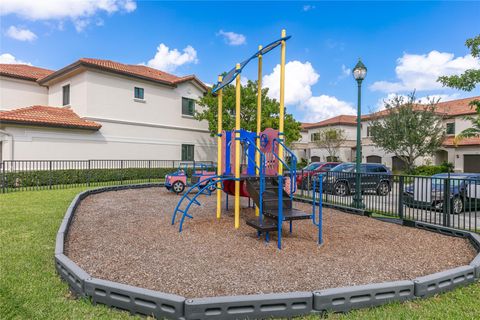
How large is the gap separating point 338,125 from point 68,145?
3369cm

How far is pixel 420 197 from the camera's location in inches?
311

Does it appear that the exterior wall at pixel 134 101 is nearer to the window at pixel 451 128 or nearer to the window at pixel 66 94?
the window at pixel 66 94

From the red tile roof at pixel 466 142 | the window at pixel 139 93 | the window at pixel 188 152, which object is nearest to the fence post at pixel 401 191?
the window at pixel 188 152

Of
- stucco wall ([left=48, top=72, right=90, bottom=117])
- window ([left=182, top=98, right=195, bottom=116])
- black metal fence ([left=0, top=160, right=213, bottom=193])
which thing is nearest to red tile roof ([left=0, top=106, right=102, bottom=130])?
stucco wall ([left=48, top=72, right=90, bottom=117])

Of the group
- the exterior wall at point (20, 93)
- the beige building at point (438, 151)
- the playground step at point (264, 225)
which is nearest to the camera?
the playground step at point (264, 225)

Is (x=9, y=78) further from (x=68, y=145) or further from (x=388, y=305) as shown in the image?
(x=388, y=305)

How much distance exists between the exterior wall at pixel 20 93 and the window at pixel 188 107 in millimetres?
10482

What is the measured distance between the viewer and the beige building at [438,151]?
2855 cm

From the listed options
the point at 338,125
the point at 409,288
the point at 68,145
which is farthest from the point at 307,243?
the point at 338,125

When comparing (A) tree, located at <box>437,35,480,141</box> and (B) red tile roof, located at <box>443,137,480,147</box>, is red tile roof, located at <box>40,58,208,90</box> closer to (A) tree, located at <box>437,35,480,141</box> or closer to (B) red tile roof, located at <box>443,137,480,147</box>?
(A) tree, located at <box>437,35,480,141</box>

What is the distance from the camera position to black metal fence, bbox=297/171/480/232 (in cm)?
721

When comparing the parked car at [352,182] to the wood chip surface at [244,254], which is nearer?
the wood chip surface at [244,254]

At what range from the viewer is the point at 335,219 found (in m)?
8.12

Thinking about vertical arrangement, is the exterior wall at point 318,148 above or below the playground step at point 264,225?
above
